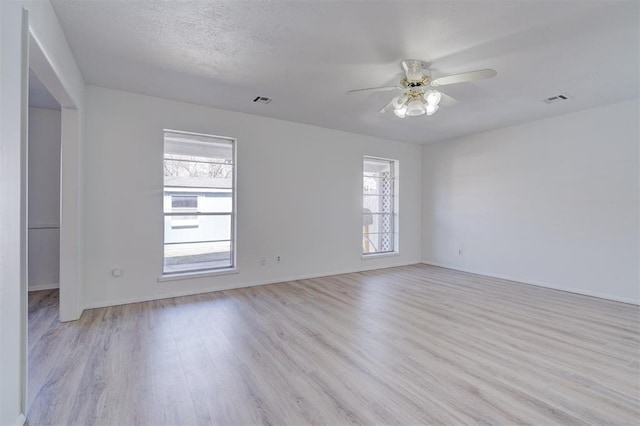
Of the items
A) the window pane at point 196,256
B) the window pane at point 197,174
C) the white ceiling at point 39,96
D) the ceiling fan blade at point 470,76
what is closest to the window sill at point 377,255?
the window pane at point 196,256

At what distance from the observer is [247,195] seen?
4.70 m

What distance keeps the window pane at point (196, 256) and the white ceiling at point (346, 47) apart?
2111 millimetres

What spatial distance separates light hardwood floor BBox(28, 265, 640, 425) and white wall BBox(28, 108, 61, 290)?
31.6 inches

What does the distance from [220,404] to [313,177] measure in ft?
13.1

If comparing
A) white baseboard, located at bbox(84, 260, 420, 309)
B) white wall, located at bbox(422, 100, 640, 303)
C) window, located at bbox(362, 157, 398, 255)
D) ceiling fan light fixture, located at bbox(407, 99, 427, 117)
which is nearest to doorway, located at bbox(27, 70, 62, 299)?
white baseboard, located at bbox(84, 260, 420, 309)

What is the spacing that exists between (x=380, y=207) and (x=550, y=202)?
302 centimetres

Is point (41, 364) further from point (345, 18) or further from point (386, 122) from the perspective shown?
point (386, 122)

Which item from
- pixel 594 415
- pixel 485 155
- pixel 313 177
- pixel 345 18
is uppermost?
pixel 345 18

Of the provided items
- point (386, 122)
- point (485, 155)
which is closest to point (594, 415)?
point (386, 122)

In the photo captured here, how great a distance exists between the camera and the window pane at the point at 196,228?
167 inches

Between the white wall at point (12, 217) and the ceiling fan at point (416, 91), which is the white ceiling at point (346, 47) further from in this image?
the white wall at point (12, 217)

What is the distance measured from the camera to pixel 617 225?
4145 millimetres

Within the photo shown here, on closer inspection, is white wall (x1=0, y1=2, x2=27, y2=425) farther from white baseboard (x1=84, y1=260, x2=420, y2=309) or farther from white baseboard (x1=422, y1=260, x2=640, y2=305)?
white baseboard (x1=422, y1=260, x2=640, y2=305)

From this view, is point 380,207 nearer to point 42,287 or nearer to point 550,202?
point 550,202
